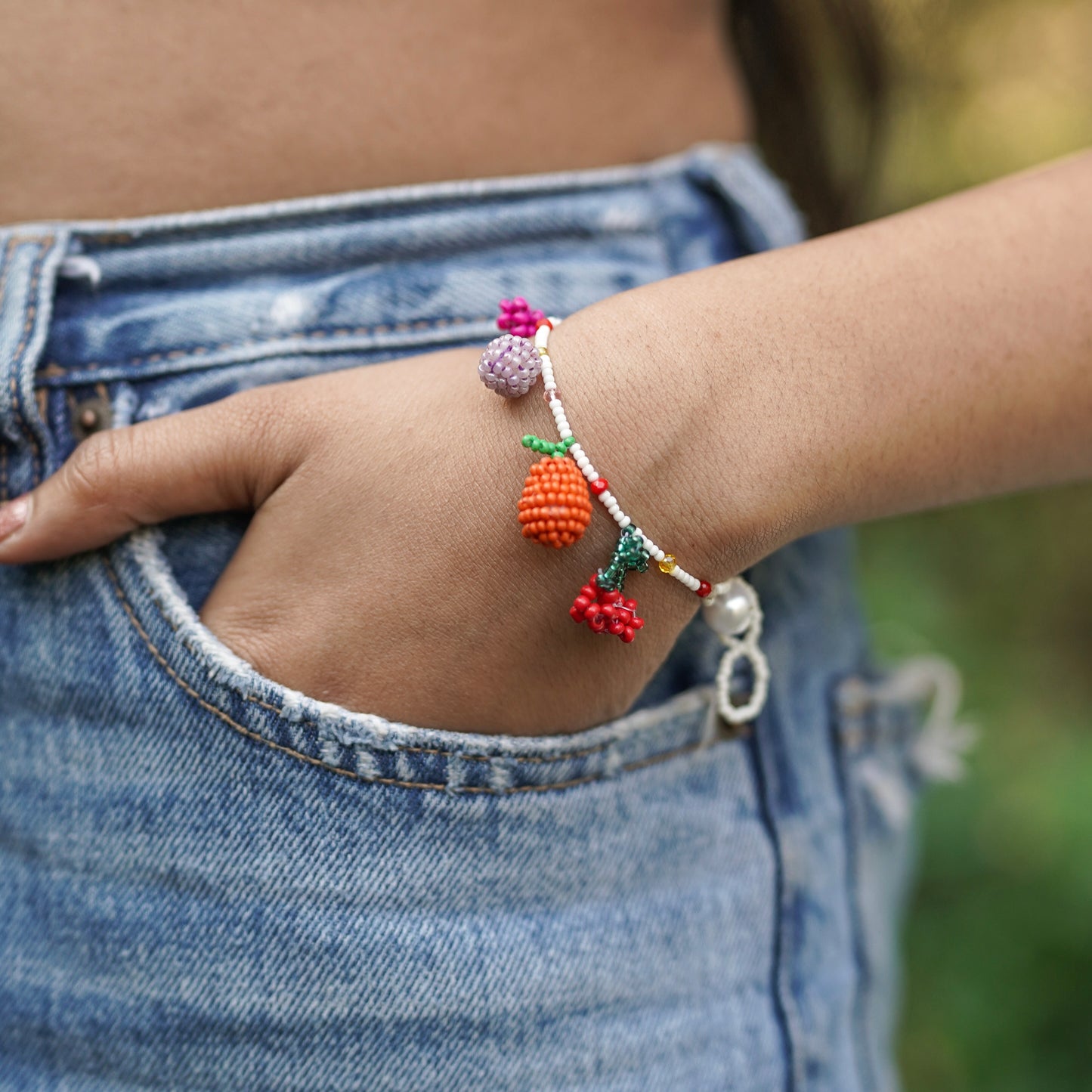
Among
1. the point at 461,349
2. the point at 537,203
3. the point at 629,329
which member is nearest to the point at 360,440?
the point at 461,349

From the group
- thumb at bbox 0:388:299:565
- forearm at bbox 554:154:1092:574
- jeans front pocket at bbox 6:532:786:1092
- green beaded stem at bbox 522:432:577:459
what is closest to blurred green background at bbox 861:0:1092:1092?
forearm at bbox 554:154:1092:574

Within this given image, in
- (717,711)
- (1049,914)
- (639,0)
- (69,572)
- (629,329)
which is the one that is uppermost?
(639,0)

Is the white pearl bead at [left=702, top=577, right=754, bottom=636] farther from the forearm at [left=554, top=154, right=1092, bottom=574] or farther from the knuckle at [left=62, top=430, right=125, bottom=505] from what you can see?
the knuckle at [left=62, top=430, right=125, bottom=505]

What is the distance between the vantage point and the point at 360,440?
814mm

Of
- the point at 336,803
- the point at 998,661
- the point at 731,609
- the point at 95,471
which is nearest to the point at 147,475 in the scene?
the point at 95,471

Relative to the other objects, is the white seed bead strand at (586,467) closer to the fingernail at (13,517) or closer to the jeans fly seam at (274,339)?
the jeans fly seam at (274,339)

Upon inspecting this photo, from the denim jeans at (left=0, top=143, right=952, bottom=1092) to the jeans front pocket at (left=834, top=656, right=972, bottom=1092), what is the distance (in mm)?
130

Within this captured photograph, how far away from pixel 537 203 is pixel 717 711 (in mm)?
592

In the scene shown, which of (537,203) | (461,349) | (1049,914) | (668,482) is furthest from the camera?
(1049,914)

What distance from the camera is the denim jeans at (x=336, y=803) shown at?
2.66 feet

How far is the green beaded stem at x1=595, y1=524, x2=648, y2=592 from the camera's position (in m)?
0.78

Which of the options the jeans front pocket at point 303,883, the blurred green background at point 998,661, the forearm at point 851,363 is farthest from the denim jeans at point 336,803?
the blurred green background at point 998,661

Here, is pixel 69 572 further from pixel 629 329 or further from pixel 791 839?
pixel 791 839

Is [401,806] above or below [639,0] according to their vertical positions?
below
